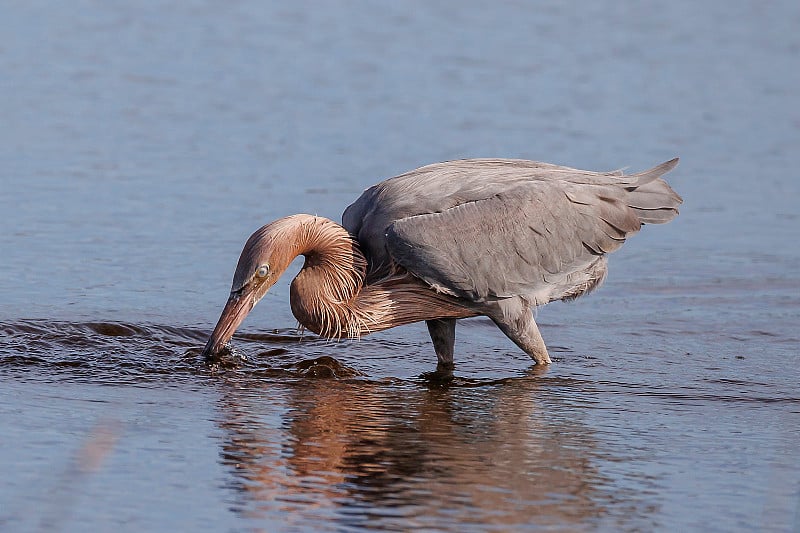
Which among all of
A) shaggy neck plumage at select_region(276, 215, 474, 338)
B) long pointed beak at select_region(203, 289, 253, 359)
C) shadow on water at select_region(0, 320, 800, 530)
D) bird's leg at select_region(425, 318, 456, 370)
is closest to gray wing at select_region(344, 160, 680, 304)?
shaggy neck plumage at select_region(276, 215, 474, 338)

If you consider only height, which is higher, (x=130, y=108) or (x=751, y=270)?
(x=130, y=108)

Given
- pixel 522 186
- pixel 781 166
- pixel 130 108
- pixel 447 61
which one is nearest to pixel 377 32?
pixel 447 61

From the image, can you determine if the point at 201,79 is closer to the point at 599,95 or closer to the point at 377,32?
the point at 377,32

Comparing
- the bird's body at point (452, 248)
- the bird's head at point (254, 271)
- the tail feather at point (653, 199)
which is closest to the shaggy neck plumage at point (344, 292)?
the bird's body at point (452, 248)

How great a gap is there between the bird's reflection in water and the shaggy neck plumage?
1.26 ft

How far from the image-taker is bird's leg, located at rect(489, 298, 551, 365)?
27.5 ft

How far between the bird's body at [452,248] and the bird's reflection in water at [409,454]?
46 cm

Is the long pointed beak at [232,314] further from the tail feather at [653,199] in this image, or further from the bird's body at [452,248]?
the tail feather at [653,199]

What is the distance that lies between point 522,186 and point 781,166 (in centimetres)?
621

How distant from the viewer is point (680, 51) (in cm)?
1812

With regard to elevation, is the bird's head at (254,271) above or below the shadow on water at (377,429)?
above

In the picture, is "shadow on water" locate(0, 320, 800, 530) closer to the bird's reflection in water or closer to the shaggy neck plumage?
the bird's reflection in water

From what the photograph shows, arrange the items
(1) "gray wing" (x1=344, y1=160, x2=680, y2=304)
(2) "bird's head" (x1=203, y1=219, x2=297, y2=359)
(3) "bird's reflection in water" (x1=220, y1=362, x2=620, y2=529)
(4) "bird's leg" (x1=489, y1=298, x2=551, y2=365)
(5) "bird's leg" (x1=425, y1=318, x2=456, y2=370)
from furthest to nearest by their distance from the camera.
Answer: (5) "bird's leg" (x1=425, y1=318, x2=456, y2=370), (4) "bird's leg" (x1=489, y1=298, x2=551, y2=365), (1) "gray wing" (x1=344, y1=160, x2=680, y2=304), (2) "bird's head" (x1=203, y1=219, x2=297, y2=359), (3) "bird's reflection in water" (x1=220, y1=362, x2=620, y2=529)

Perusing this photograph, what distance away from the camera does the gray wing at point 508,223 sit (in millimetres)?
8117
